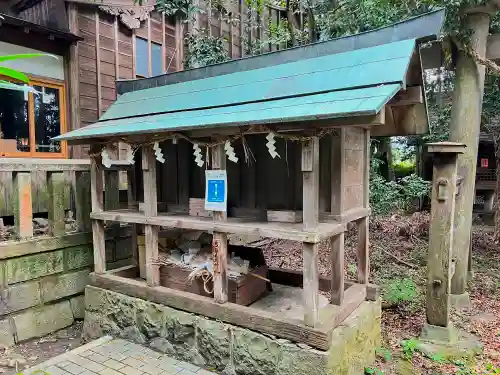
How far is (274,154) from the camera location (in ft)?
9.90

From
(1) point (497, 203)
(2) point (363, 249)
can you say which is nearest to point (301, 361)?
(2) point (363, 249)

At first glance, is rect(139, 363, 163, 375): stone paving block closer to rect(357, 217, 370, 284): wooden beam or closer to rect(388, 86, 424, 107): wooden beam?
rect(357, 217, 370, 284): wooden beam

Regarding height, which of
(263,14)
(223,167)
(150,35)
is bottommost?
(223,167)

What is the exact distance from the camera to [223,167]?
3.53m

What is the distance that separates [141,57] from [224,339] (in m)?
7.37

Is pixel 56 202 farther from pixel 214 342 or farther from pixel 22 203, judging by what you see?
pixel 214 342

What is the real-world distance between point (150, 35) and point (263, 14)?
13.4 ft

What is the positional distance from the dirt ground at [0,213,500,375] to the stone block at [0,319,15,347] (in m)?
0.10

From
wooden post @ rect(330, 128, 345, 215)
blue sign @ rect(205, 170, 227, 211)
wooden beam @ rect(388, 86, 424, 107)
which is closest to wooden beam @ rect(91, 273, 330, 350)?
blue sign @ rect(205, 170, 227, 211)

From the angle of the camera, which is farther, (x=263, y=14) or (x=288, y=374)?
(x=263, y=14)

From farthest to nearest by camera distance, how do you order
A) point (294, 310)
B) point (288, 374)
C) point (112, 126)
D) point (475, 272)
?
point (475, 272) → point (112, 126) → point (294, 310) → point (288, 374)

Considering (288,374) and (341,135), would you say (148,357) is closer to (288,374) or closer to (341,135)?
(288,374)

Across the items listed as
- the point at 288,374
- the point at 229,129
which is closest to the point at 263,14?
the point at 229,129

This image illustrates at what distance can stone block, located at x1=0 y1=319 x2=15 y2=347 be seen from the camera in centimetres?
411
